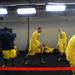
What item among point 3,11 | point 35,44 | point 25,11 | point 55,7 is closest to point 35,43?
point 35,44

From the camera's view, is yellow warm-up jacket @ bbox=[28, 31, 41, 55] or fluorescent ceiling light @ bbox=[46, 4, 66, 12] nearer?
yellow warm-up jacket @ bbox=[28, 31, 41, 55]

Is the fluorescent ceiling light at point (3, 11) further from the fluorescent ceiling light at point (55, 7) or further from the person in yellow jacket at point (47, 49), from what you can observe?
the person in yellow jacket at point (47, 49)

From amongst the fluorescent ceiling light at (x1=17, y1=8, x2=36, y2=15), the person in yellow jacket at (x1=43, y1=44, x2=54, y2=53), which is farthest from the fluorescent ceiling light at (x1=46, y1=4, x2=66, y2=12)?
the person in yellow jacket at (x1=43, y1=44, x2=54, y2=53)

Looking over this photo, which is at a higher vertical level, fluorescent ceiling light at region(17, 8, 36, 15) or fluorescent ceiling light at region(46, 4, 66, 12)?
fluorescent ceiling light at region(46, 4, 66, 12)

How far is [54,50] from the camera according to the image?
15.4 m

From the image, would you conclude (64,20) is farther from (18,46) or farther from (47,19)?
(18,46)

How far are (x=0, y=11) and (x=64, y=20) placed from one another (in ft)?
13.0

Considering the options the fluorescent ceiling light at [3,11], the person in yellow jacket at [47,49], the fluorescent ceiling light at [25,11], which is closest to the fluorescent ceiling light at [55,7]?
the fluorescent ceiling light at [25,11]

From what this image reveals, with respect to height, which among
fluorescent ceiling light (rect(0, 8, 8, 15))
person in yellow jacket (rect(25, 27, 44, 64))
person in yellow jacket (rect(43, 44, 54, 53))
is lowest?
person in yellow jacket (rect(43, 44, 54, 53))

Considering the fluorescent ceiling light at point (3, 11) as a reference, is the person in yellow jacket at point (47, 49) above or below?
below

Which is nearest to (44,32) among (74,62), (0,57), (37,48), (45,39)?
(45,39)

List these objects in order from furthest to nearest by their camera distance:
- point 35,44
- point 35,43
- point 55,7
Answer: point 55,7, point 35,44, point 35,43

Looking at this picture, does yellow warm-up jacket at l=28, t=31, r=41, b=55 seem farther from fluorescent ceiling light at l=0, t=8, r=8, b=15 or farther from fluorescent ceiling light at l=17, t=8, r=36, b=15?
fluorescent ceiling light at l=0, t=8, r=8, b=15

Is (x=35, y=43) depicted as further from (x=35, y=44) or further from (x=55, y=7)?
(x=55, y=7)
